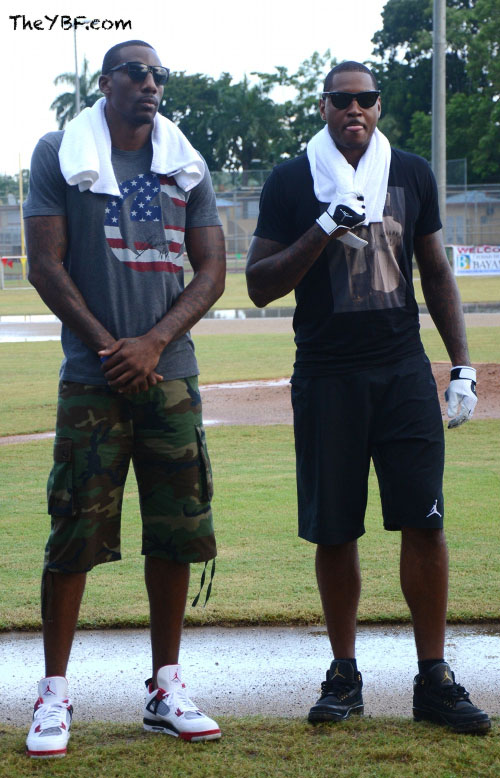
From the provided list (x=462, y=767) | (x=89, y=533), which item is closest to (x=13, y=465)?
A: (x=89, y=533)

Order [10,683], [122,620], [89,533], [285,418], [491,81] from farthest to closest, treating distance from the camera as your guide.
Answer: [491,81]
[285,418]
[122,620]
[10,683]
[89,533]

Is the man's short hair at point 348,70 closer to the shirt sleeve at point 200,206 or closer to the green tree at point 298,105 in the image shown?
the shirt sleeve at point 200,206

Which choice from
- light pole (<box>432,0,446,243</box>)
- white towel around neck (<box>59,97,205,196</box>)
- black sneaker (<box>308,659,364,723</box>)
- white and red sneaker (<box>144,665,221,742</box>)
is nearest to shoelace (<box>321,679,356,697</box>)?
black sneaker (<box>308,659,364,723</box>)

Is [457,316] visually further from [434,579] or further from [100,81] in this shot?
[100,81]

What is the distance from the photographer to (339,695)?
130 inches

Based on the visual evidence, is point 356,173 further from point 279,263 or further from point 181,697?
point 181,697

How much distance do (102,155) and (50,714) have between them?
174cm

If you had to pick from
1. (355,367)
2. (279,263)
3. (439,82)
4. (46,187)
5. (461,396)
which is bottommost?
(461,396)

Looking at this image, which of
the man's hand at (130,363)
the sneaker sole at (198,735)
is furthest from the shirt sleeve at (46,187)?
the sneaker sole at (198,735)

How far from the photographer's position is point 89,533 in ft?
10.5

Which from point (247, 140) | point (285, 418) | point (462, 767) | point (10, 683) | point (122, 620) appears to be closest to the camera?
point (462, 767)

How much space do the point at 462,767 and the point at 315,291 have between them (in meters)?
1.55

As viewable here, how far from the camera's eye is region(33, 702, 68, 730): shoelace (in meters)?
3.07

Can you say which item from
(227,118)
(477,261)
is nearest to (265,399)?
(477,261)
